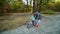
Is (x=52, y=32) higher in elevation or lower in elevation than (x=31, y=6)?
lower

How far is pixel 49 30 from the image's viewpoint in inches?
164

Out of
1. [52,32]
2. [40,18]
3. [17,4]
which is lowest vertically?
[52,32]

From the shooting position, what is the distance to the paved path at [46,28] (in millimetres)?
4137

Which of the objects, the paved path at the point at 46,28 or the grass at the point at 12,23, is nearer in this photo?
the paved path at the point at 46,28

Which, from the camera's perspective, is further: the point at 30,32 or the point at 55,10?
the point at 55,10

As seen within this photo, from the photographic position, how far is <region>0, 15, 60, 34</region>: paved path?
13.6 feet

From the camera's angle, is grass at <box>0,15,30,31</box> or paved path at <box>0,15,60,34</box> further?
grass at <box>0,15,30,31</box>

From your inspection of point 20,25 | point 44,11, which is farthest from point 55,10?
point 20,25

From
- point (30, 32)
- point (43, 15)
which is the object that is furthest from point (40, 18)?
point (30, 32)

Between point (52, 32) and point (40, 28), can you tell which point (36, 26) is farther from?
point (52, 32)

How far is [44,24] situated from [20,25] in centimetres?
55

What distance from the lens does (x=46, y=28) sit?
4.23m

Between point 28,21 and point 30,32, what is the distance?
0.95ft

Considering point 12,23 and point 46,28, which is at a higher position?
point 12,23
